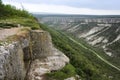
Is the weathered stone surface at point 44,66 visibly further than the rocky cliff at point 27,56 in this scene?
Yes

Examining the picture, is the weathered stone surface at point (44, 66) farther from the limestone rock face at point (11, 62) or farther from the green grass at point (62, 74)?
the limestone rock face at point (11, 62)

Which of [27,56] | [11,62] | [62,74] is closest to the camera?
[11,62]

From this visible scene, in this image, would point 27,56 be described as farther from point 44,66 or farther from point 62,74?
point 62,74

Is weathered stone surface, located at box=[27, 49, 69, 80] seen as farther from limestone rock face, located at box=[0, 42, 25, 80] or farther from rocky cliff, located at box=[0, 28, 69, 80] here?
limestone rock face, located at box=[0, 42, 25, 80]

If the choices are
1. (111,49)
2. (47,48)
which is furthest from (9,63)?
(111,49)

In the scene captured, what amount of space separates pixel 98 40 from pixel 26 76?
14521 centimetres

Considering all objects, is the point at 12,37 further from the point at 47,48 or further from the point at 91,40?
the point at 91,40

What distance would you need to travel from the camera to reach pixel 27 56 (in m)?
22.3

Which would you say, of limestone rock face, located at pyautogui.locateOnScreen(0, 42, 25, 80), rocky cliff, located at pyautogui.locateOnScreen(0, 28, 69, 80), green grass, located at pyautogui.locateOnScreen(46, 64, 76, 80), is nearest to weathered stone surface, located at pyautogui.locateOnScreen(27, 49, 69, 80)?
rocky cliff, located at pyautogui.locateOnScreen(0, 28, 69, 80)

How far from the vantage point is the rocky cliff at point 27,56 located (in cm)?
1625

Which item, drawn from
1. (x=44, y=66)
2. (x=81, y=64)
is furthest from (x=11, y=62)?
(x=81, y=64)

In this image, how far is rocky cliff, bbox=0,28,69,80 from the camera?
16250mm

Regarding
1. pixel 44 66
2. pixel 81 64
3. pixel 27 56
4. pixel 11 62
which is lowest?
pixel 81 64

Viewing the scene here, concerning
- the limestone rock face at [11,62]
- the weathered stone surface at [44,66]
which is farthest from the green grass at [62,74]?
the limestone rock face at [11,62]
